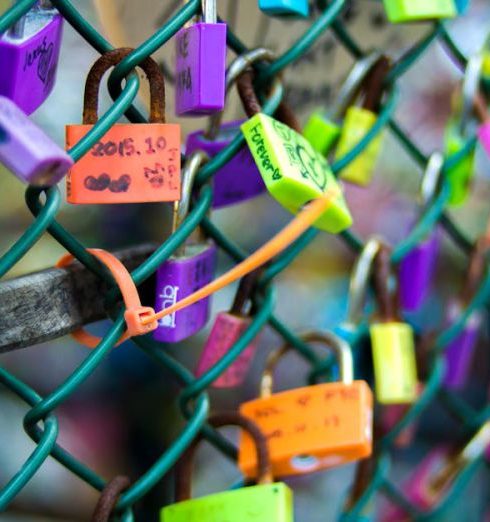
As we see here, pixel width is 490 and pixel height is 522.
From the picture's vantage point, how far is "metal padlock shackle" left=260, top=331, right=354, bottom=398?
2.55 ft

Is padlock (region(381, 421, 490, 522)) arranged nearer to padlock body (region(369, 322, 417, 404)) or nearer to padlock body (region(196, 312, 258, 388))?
padlock body (region(369, 322, 417, 404))

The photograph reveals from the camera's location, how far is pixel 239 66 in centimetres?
67

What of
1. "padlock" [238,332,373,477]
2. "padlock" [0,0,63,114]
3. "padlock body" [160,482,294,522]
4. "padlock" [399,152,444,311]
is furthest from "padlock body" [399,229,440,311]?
Result: "padlock" [0,0,63,114]

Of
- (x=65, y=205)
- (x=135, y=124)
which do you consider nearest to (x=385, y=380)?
(x=135, y=124)

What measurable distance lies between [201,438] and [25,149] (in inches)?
13.5

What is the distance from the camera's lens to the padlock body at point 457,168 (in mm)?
919

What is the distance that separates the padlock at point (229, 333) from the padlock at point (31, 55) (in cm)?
25

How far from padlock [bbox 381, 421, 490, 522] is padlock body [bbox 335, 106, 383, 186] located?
373 mm

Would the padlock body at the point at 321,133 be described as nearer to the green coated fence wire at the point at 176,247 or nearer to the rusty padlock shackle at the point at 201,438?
the green coated fence wire at the point at 176,247

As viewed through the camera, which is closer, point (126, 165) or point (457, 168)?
point (126, 165)

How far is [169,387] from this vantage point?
5.35 feet

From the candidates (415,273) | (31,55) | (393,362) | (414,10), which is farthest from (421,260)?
(31,55)

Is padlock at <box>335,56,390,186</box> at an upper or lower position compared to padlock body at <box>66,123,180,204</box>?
lower

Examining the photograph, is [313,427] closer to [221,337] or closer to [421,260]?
[221,337]
